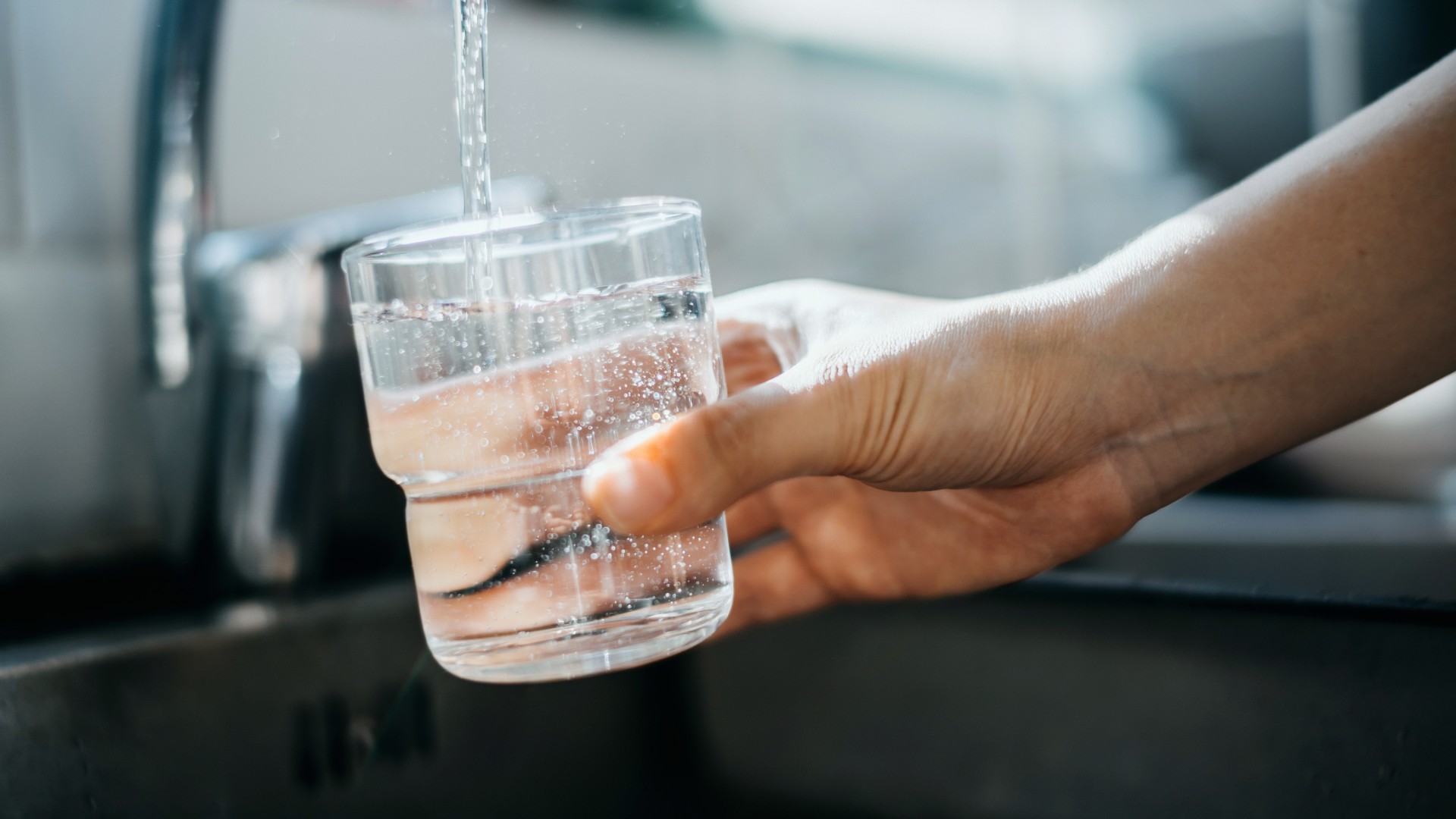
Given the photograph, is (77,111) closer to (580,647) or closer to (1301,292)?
(580,647)

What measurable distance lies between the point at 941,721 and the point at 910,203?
1397 millimetres

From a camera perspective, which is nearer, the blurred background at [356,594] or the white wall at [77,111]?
the blurred background at [356,594]

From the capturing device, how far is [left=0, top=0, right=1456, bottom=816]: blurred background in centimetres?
64

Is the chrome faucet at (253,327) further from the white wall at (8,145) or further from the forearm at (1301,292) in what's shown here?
the forearm at (1301,292)

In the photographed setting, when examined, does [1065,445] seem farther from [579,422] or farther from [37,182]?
[37,182]

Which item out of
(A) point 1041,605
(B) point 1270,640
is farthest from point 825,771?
(B) point 1270,640

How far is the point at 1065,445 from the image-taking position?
618 mm

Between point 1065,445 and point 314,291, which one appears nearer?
point 1065,445

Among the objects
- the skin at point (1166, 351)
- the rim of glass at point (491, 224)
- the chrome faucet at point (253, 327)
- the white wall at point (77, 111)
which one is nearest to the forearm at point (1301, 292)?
the skin at point (1166, 351)

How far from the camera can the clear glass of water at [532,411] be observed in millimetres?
455

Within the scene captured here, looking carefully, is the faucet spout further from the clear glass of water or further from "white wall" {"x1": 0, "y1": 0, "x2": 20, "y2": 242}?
the clear glass of water

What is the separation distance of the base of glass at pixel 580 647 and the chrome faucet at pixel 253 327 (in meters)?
0.38

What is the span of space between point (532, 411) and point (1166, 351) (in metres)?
0.35

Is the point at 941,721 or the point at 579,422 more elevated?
the point at 579,422
